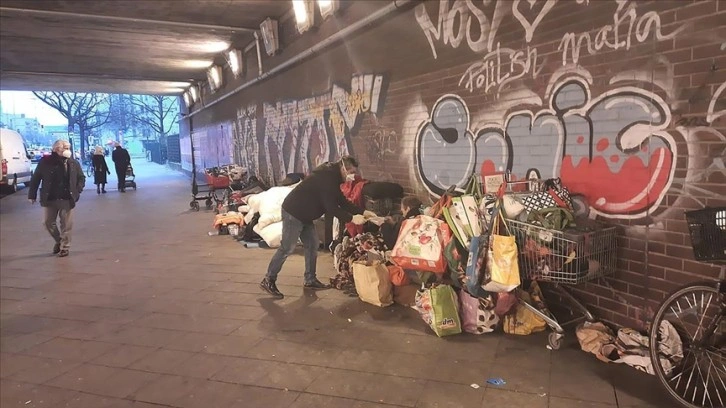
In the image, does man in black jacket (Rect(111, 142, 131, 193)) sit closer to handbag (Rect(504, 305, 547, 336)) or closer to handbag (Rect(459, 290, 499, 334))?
handbag (Rect(459, 290, 499, 334))

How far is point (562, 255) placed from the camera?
395 cm

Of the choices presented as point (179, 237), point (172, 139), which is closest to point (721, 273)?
point (179, 237)

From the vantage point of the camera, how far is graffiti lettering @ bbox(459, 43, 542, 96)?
4.89 metres

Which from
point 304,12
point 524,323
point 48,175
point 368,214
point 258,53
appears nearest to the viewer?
point 524,323

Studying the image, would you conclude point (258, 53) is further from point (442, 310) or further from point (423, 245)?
point (442, 310)

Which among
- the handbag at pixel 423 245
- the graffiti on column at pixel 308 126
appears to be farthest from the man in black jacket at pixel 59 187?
the handbag at pixel 423 245

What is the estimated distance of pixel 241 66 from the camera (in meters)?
14.6

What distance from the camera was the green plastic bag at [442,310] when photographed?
15.0 feet

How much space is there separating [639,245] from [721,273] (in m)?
0.76

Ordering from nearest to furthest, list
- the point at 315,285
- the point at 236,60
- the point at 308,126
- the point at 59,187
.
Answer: the point at 315,285 → the point at 59,187 → the point at 308,126 → the point at 236,60

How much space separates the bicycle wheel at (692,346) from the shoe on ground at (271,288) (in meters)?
3.90

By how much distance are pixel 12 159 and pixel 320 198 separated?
19.3m

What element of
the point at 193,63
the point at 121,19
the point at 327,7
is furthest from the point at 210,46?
the point at 327,7

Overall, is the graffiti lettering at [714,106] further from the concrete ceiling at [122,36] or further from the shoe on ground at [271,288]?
the concrete ceiling at [122,36]
